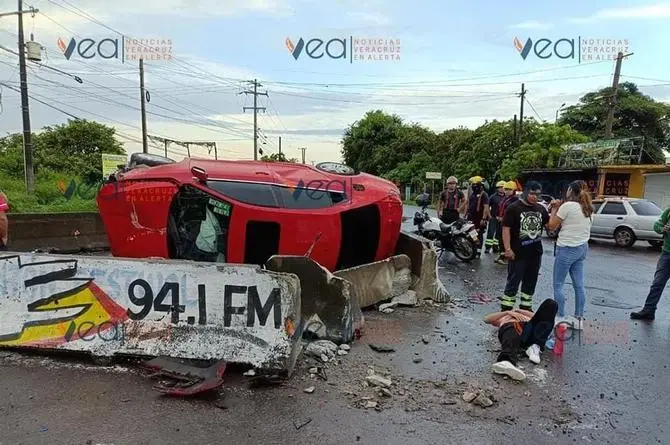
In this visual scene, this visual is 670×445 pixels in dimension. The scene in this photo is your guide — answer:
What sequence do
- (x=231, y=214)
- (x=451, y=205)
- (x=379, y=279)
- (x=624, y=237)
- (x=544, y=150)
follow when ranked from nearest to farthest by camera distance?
1. (x=231, y=214)
2. (x=379, y=279)
3. (x=451, y=205)
4. (x=624, y=237)
5. (x=544, y=150)

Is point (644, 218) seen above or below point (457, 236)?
above

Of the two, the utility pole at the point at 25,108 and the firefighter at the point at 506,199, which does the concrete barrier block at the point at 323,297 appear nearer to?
the firefighter at the point at 506,199

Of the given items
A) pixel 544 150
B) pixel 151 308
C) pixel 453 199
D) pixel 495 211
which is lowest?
pixel 151 308

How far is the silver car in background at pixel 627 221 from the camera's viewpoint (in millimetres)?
14006

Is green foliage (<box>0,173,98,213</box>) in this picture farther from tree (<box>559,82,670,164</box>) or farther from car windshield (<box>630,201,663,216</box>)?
tree (<box>559,82,670,164</box>)

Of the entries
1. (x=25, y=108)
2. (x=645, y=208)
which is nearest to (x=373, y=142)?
(x=25, y=108)

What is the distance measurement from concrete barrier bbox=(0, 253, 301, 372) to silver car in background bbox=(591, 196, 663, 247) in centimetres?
1327

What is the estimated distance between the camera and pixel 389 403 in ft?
12.3

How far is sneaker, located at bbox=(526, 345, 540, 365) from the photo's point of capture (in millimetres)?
4625

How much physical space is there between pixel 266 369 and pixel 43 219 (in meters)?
8.61

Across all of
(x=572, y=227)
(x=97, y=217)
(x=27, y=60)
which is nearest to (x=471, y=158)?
(x=27, y=60)

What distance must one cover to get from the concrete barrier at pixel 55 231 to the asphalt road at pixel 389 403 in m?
6.48

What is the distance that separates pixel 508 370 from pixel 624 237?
12.4m

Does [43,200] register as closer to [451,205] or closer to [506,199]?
[451,205]
